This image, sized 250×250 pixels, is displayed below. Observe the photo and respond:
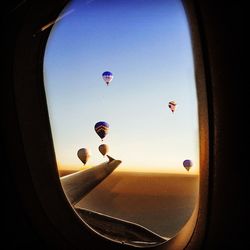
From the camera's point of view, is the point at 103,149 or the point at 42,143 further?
the point at 103,149

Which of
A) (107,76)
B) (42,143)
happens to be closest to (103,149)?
(107,76)

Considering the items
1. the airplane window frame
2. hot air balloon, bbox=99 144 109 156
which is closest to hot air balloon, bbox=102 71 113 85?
hot air balloon, bbox=99 144 109 156

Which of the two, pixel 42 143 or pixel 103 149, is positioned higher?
pixel 42 143

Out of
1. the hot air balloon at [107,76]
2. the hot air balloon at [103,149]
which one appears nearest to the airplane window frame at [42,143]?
the hot air balloon at [107,76]

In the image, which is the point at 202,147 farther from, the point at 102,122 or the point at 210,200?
the point at 102,122

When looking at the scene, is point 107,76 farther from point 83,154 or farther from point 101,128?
point 83,154

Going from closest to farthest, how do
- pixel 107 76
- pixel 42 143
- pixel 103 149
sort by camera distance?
pixel 42 143 < pixel 107 76 < pixel 103 149

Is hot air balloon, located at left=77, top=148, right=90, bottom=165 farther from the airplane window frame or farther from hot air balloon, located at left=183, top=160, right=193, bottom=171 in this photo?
the airplane window frame

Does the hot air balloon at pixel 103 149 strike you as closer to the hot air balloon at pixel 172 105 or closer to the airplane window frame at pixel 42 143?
the hot air balloon at pixel 172 105
